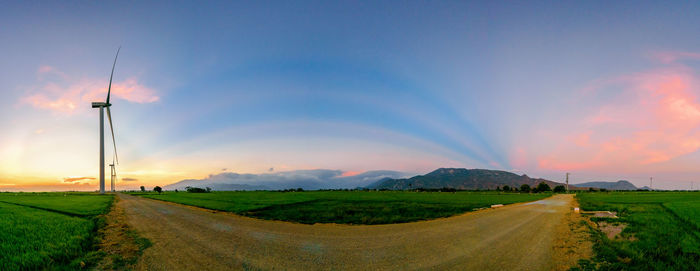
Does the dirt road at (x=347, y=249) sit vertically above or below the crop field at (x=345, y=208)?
above

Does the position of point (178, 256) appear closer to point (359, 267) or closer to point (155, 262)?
point (155, 262)

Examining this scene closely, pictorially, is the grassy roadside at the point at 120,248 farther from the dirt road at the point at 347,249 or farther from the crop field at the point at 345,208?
the crop field at the point at 345,208

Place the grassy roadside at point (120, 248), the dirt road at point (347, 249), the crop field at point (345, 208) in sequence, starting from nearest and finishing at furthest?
the dirt road at point (347, 249) < the grassy roadside at point (120, 248) < the crop field at point (345, 208)

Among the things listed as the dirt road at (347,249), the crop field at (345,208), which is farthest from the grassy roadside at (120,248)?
the crop field at (345,208)

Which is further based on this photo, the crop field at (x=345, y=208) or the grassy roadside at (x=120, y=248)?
the crop field at (x=345, y=208)

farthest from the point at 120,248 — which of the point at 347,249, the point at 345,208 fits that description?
the point at 345,208

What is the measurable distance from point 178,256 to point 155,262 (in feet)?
2.86

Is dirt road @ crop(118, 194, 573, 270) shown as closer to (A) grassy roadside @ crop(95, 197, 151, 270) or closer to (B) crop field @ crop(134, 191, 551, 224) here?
(A) grassy roadside @ crop(95, 197, 151, 270)

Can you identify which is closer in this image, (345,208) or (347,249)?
(347,249)

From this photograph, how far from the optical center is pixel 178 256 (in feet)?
39.0

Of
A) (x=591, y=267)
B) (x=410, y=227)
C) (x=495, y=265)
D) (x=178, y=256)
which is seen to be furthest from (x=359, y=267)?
(x=410, y=227)

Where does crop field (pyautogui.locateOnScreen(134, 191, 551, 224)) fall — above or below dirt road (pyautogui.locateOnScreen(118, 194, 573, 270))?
below

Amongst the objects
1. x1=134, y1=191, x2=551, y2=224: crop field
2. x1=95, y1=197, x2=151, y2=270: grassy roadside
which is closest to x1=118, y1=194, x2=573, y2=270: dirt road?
x1=95, y1=197, x2=151, y2=270: grassy roadside

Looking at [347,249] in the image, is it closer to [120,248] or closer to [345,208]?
[120,248]
